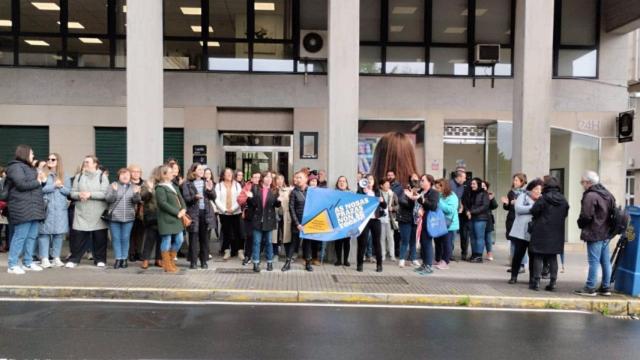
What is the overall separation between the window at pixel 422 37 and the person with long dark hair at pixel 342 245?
6.00m

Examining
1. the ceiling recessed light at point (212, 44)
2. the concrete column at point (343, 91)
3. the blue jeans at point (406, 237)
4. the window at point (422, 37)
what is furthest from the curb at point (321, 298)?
the ceiling recessed light at point (212, 44)

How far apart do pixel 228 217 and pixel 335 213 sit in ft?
7.73

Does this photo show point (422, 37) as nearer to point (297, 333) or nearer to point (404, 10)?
point (404, 10)

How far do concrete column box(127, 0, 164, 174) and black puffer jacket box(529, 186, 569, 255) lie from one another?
24.0 feet

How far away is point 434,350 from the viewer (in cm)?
602

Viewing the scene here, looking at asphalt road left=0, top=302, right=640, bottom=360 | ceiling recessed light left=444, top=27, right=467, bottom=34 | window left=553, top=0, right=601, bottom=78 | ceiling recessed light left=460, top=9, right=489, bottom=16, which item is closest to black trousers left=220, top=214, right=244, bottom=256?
asphalt road left=0, top=302, right=640, bottom=360

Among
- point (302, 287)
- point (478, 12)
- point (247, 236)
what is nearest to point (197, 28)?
point (247, 236)

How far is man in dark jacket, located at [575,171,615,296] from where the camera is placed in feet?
28.1

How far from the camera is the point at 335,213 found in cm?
1060

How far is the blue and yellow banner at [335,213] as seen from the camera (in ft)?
34.6

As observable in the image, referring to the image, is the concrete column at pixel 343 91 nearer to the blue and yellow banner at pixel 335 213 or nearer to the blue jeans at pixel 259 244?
the blue and yellow banner at pixel 335 213

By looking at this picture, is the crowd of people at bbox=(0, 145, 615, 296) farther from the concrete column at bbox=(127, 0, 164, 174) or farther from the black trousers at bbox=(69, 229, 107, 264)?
the concrete column at bbox=(127, 0, 164, 174)

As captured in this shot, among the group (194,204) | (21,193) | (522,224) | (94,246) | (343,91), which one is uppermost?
(343,91)

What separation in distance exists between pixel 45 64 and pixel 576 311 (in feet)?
46.7
